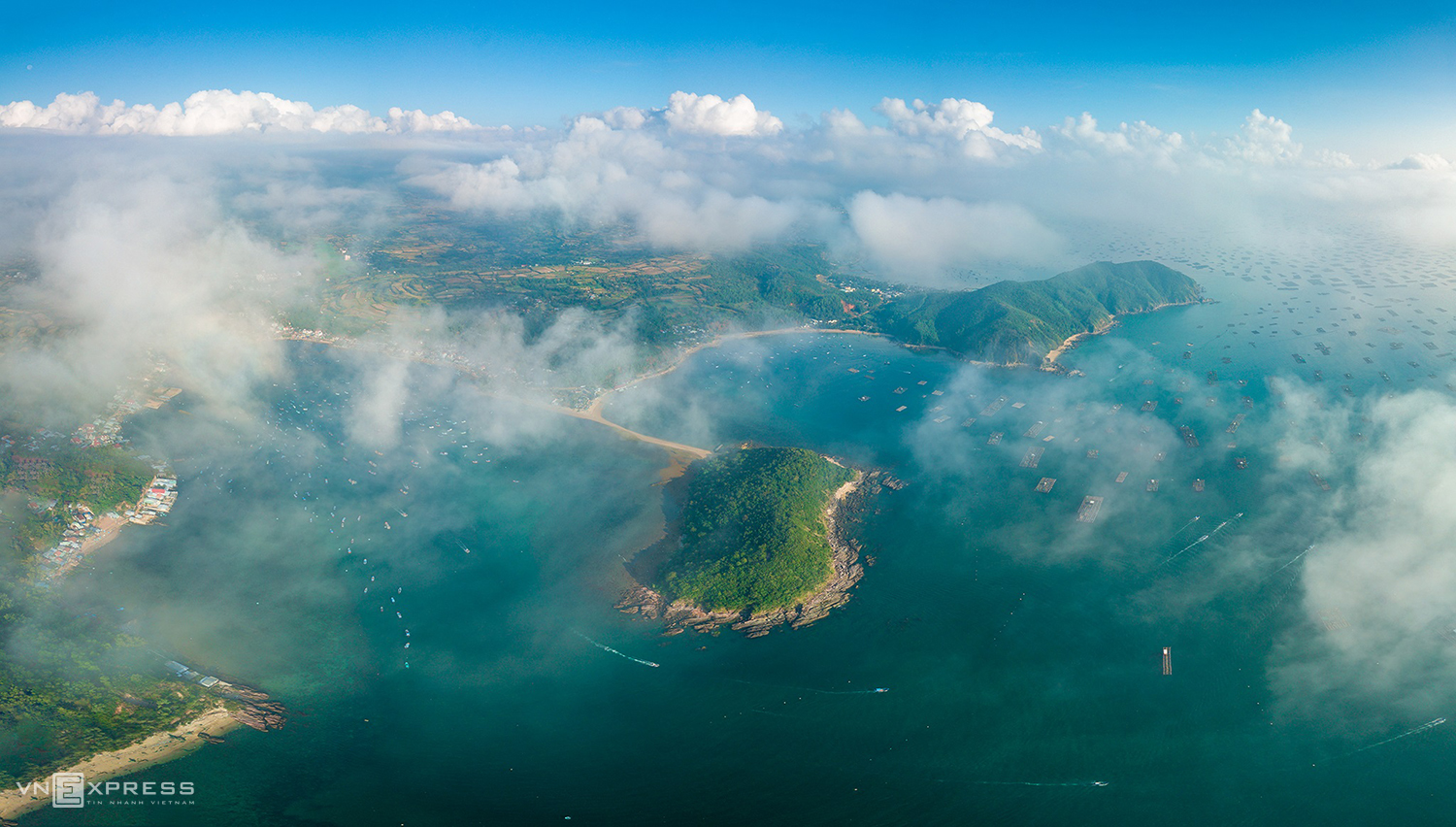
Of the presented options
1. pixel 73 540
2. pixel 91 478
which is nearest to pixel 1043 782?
pixel 73 540

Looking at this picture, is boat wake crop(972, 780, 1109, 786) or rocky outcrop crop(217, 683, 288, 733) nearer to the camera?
boat wake crop(972, 780, 1109, 786)

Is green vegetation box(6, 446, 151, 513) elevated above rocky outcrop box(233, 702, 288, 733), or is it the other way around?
green vegetation box(6, 446, 151, 513)

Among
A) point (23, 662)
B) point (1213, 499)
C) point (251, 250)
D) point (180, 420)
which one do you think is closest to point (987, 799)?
point (1213, 499)

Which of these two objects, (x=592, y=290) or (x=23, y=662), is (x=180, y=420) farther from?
(x=592, y=290)

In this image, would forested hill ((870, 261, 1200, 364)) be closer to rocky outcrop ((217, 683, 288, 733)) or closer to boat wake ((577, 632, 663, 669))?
boat wake ((577, 632, 663, 669))

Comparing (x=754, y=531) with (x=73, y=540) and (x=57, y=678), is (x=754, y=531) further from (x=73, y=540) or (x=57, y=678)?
(x=73, y=540)
